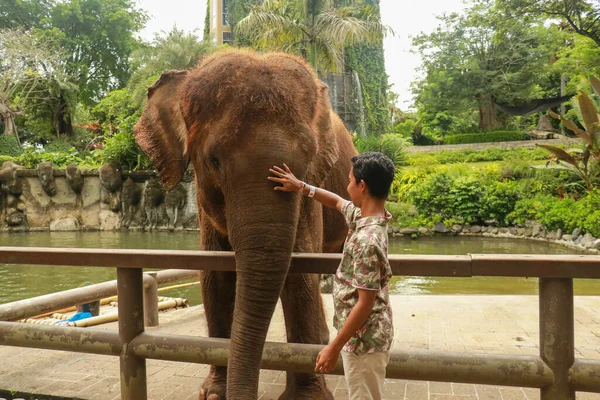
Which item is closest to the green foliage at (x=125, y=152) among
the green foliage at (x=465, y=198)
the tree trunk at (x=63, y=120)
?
the green foliage at (x=465, y=198)

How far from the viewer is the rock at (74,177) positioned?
22609 mm

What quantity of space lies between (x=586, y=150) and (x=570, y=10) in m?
7.95

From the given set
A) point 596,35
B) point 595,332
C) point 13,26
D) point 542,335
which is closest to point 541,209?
point 596,35

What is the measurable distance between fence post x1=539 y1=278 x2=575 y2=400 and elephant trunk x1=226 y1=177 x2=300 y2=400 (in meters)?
1.13

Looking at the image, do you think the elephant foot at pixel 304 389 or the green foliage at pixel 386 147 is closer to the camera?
the elephant foot at pixel 304 389

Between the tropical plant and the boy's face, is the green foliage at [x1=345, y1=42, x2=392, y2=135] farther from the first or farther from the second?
the boy's face

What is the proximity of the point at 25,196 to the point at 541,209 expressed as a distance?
21.2 m

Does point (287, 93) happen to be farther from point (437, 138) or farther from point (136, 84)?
point (437, 138)

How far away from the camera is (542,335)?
2201 mm

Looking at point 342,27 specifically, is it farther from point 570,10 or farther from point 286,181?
point 286,181

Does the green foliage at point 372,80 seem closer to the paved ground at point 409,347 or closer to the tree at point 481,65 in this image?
the tree at point 481,65

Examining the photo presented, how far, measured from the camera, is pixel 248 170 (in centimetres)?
224

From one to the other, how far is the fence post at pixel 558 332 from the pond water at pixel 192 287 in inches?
300

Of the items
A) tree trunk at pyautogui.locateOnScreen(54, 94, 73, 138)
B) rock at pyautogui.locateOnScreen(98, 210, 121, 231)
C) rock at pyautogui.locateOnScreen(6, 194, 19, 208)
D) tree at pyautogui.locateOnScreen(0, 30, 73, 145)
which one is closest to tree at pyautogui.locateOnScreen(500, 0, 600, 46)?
rock at pyautogui.locateOnScreen(98, 210, 121, 231)
